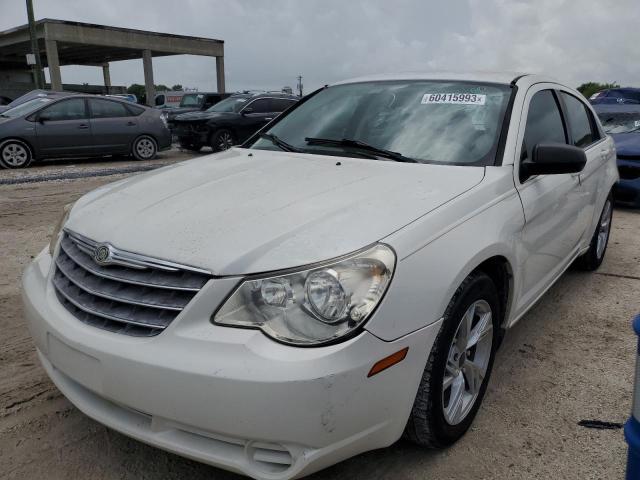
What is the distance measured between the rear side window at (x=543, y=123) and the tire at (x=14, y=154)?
9955 millimetres

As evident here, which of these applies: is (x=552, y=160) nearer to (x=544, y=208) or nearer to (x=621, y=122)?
(x=544, y=208)

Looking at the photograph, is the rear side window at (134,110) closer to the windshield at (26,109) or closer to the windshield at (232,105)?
the windshield at (26,109)

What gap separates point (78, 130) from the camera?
10969mm

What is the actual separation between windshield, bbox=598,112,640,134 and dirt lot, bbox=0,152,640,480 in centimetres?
533

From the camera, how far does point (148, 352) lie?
178cm

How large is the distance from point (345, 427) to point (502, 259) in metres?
1.16

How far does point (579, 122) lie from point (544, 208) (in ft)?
4.83

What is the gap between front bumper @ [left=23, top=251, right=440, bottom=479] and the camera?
167 centimetres

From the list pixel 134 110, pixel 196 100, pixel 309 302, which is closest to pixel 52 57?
pixel 196 100

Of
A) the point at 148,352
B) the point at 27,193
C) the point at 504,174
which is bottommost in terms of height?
the point at 27,193

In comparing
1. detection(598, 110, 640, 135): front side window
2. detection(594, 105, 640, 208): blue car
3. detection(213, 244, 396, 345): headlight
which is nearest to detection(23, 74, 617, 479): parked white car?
detection(213, 244, 396, 345): headlight

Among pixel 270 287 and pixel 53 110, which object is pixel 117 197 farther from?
pixel 53 110

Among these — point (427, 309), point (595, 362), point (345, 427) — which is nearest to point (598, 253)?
point (595, 362)

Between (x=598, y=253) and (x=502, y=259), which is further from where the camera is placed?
(x=598, y=253)
